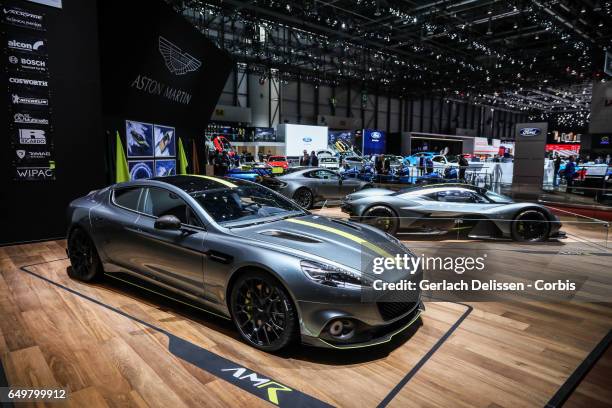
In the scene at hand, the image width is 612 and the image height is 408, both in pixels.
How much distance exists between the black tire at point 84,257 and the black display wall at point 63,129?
7.58 feet

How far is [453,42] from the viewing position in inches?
805

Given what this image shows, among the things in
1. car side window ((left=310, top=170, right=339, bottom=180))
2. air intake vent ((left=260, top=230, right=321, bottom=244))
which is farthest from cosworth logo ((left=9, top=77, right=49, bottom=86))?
car side window ((left=310, top=170, right=339, bottom=180))

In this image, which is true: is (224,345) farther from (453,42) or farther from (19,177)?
(453,42)

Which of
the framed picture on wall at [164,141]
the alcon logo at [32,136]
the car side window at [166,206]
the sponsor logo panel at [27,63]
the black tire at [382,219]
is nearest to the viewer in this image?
the car side window at [166,206]

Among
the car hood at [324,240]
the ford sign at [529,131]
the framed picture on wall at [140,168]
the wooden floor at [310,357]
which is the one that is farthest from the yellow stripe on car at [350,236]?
the ford sign at [529,131]

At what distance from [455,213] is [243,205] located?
11.2 ft

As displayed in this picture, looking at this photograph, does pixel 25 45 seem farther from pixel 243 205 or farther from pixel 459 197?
pixel 459 197

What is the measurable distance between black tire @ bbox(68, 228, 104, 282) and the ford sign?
11.5 metres

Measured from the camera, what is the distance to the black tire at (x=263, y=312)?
2.60m

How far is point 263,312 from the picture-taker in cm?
274

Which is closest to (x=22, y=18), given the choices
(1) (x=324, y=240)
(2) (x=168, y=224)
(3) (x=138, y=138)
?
(3) (x=138, y=138)

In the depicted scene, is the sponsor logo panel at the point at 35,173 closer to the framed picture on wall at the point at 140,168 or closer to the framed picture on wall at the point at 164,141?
the framed picture on wall at the point at 140,168

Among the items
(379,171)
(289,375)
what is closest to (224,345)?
(289,375)

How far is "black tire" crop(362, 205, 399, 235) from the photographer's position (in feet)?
13.8
